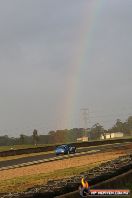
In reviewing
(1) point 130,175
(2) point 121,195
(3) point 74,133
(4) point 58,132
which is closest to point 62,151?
(1) point 130,175

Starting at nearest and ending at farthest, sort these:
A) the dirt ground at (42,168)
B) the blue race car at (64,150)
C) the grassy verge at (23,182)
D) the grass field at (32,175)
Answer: the grassy verge at (23,182), the grass field at (32,175), the dirt ground at (42,168), the blue race car at (64,150)

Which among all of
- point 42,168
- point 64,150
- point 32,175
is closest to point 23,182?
point 32,175

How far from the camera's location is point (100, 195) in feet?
40.5

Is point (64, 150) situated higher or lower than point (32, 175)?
higher

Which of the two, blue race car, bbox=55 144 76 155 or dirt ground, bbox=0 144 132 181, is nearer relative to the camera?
dirt ground, bbox=0 144 132 181

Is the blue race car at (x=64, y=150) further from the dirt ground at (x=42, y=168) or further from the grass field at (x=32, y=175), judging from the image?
the grass field at (x=32, y=175)

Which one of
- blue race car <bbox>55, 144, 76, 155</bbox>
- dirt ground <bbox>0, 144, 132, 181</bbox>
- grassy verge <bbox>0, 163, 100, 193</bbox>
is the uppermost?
blue race car <bbox>55, 144, 76, 155</bbox>

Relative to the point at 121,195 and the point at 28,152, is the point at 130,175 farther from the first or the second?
the point at 28,152

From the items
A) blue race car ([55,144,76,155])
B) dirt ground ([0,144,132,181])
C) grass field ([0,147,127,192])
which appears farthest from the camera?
blue race car ([55,144,76,155])

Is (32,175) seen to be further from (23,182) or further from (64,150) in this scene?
(64,150)

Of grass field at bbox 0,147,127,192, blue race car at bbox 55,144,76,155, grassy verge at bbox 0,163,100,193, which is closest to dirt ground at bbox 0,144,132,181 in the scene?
grass field at bbox 0,147,127,192

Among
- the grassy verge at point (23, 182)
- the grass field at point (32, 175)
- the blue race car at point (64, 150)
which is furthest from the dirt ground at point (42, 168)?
the blue race car at point (64, 150)

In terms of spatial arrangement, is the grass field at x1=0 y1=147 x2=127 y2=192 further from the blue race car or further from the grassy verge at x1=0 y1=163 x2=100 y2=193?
the blue race car

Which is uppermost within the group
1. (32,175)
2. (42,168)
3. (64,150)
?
(64,150)
